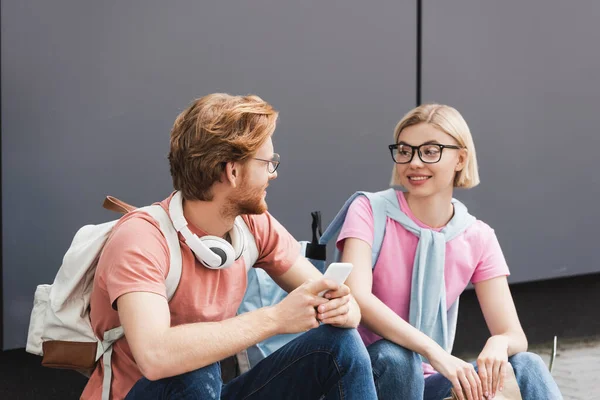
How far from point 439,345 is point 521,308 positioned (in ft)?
5.97

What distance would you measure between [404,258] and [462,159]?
16.2 inches

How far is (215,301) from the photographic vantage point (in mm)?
2736

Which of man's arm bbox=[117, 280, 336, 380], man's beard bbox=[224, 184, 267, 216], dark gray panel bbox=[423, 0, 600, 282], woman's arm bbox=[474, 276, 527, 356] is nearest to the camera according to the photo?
man's arm bbox=[117, 280, 336, 380]

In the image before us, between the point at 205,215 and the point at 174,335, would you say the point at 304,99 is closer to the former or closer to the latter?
the point at 205,215

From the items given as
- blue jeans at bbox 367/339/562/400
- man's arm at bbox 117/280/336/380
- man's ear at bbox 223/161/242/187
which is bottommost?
blue jeans at bbox 367/339/562/400

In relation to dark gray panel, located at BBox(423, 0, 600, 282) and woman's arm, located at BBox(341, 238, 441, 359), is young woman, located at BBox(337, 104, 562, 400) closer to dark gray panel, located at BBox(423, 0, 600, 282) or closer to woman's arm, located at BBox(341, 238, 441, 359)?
woman's arm, located at BBox(341, 238, 441, 359)

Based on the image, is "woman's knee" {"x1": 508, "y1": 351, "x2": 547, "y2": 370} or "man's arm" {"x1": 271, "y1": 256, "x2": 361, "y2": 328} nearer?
"man's arm" {"x1": 271, "y1": 256, "x2": 361, "y2": 328}

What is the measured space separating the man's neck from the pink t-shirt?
2.03ft

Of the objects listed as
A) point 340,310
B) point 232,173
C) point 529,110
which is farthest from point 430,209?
point 529,110

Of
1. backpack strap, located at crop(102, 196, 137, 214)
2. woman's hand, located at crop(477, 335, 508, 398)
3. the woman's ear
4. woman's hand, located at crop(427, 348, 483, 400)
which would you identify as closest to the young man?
backpack strap, located at crop(102, 196, 137, 214)

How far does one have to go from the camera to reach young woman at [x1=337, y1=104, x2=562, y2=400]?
3.06 meters

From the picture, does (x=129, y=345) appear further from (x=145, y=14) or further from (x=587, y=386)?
(x=587, y=386)

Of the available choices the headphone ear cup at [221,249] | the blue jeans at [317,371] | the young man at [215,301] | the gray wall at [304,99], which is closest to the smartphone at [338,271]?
the young man at [215,301]

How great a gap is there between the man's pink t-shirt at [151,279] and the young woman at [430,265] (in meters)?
0.41
